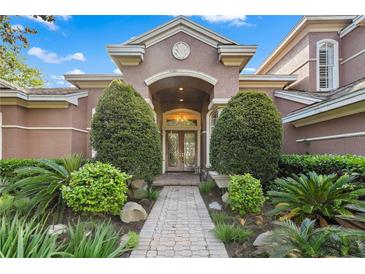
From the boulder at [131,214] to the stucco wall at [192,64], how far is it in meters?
5.00

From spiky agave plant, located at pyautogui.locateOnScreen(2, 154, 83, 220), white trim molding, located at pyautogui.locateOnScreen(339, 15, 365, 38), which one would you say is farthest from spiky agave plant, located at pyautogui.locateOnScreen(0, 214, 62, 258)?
white trim molding, located at pyautogui.locateOnScreen(339, 15, 365, 38)

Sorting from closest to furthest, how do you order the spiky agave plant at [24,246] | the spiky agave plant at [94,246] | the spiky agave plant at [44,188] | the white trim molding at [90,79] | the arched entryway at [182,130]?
1. the spiky agave plant at [24,246]
2. the spiky agave plant at [94,246]
3. the spiky agave plant at [44,188]
4. the white trim molding at [90,79]
5. the arched entryway at [182,130]

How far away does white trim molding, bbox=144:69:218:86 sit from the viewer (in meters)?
8.48

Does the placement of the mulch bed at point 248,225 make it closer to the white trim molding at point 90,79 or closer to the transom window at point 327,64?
the white trim molding at point 90,79

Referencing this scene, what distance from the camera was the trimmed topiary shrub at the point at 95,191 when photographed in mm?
4168

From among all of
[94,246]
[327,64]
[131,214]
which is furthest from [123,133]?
[327,64]

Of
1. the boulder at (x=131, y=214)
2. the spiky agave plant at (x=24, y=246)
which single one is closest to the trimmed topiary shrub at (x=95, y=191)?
the boulder at (x=131, y=214)

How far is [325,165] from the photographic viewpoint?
4.96 meters

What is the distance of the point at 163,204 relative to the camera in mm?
6016
